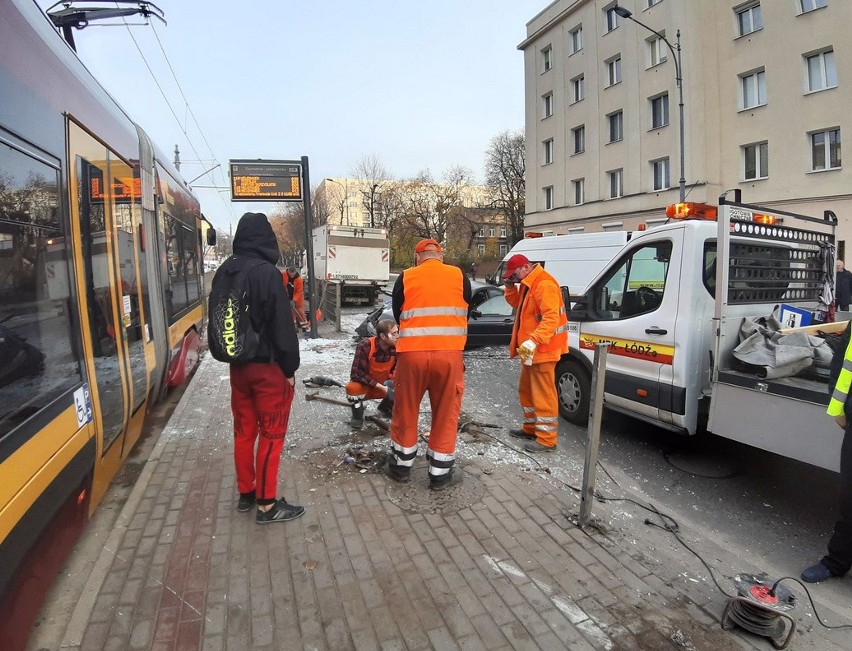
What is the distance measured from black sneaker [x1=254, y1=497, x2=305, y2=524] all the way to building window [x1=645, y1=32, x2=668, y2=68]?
87.3ft

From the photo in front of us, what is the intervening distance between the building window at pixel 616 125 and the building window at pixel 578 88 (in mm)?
2615

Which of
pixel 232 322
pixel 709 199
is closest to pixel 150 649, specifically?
pixel 232 322

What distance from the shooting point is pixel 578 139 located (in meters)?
28.8

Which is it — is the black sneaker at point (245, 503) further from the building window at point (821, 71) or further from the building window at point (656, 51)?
the building window at point (656, 51)

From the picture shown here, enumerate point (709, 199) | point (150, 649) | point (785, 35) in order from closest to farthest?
point (150, 649)
point (785, 35)
point (709, 199)

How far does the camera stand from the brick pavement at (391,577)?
2332mm

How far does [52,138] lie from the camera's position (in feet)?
8.49

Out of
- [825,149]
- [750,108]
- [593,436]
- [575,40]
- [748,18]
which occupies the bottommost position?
[593,436]

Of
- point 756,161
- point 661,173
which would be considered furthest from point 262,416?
point 661,173

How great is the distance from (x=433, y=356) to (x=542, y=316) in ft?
4.95

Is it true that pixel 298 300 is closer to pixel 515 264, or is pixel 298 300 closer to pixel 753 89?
pixel 515 264

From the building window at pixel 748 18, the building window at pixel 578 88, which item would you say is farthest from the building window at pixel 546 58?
the building window at pixel 748 18

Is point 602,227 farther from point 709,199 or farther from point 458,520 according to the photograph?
point 458,520

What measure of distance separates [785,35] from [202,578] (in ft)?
81.6
